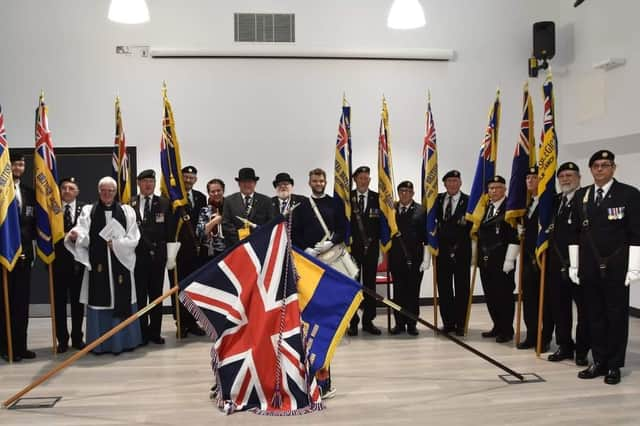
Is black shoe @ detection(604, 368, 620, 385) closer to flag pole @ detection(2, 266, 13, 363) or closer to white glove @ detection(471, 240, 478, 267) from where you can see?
white glove @ detection(471, 240, 478, 267)

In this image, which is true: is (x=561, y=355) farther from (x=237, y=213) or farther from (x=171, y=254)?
(x=171, y=254)

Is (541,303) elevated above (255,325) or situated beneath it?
situated beneath

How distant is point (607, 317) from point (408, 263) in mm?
2031

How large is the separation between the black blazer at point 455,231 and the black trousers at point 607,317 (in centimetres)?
153

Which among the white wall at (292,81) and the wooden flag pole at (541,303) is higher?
the white wall at (292,81)

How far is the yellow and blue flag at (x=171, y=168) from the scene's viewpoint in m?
5.57

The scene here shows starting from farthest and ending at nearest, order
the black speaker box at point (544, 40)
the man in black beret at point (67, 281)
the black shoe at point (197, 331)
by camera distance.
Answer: the black speaker box at point (544, 40), the black shoe at point (197, 331), the man in black beret at point (67, 281)

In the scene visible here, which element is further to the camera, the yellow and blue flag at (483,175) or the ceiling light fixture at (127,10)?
the ceiling light fixture at (127,10)

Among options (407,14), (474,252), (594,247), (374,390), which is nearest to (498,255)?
(474,252)

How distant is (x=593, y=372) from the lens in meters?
4.13

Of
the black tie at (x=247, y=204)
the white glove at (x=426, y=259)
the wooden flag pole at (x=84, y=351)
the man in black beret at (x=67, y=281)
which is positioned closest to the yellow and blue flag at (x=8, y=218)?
the man in black beret at (x=67, y=281)

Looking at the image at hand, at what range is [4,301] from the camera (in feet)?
15.9

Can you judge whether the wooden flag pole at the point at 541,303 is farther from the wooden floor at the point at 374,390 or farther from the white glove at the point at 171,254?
the white glove at the point at 171,254

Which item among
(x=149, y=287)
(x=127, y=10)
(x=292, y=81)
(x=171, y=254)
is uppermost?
(x=127, y=10)
